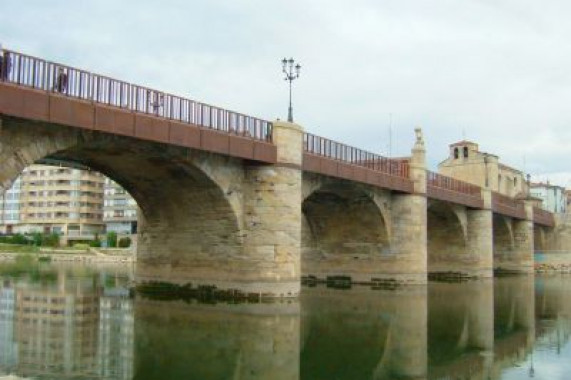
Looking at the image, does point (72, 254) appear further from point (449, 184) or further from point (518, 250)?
point (518, 250)

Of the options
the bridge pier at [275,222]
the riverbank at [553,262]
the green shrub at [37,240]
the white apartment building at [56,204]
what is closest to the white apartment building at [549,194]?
the riverbank at [553,262]

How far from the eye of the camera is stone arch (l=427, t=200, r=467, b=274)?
52125 millimetres

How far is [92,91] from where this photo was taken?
2098 cm

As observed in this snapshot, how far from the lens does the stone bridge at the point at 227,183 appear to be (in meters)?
19.8

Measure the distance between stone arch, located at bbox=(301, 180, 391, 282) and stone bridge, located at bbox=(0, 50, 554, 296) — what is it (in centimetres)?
7

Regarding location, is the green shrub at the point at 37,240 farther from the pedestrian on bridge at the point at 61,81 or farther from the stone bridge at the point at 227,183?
the pedestrian on bridge at the point at 61,81

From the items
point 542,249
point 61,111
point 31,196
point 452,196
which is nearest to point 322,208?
point 452,196

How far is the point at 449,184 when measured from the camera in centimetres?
4966

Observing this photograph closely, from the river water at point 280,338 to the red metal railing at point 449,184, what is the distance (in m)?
15.3

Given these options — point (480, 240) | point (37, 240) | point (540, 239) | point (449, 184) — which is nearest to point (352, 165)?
point (449, 184)

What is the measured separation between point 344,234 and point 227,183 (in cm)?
1603

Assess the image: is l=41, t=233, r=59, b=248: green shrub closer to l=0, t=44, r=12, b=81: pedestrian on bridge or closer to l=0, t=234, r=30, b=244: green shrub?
l=0, t=234, r=30, b=244: green shrub

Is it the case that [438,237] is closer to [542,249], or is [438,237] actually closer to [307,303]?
[307,303]

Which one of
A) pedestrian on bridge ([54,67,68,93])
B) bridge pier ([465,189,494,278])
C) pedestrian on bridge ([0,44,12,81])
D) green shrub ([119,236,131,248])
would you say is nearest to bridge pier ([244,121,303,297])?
pedestrian on bridge ([54,67,68,93])
